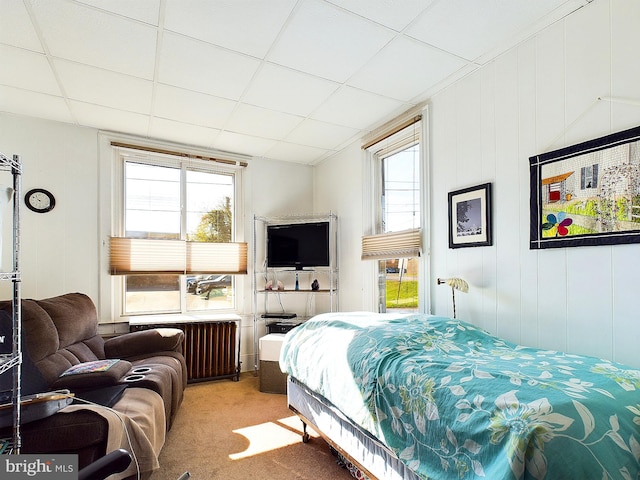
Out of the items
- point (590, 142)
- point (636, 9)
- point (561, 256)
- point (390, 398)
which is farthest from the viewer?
point (561, 256)

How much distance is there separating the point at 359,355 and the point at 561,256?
4.11ft

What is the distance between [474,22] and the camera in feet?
6.76

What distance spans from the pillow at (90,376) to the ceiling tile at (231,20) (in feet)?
6.80

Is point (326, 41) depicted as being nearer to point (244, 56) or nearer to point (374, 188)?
point (244, 56)

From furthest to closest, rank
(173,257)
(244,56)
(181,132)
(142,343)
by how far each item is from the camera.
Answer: (173,257)
(181,132)
(142,343)
(244,56)

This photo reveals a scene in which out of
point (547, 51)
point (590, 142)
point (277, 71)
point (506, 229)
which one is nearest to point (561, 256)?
point (506, 229)

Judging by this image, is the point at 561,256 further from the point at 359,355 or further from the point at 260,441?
the point at 260,441

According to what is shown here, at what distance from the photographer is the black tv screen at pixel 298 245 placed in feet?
13.7

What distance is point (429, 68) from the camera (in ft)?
8.36

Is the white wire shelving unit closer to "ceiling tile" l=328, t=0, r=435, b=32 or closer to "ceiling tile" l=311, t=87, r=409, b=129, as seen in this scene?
"ceiling tile" l=328, t=0, r=435, b=32

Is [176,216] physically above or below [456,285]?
above

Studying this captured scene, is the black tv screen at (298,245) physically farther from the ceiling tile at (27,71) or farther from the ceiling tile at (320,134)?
the ceiling tile at (27,71)

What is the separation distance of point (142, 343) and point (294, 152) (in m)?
2.62

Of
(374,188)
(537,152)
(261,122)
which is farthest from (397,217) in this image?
(261,122)
